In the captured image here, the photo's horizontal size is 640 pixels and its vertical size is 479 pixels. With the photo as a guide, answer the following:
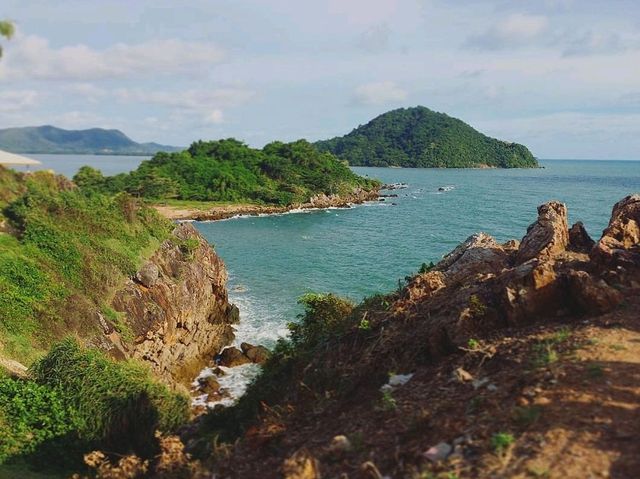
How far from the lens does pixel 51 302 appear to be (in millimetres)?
23281

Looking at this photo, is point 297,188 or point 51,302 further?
point 297,188

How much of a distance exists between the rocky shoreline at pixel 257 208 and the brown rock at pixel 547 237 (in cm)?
6115

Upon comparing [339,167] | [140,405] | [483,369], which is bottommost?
[140,405]

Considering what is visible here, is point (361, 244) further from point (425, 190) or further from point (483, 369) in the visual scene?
point (425, 190)

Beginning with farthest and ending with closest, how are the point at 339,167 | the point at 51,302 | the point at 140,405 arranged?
the point at 339,167, the point at 51,302, the point at 140,405

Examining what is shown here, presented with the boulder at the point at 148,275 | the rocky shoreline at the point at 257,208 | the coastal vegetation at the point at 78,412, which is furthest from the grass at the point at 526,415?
the rocky shoreline at the point at 257,208

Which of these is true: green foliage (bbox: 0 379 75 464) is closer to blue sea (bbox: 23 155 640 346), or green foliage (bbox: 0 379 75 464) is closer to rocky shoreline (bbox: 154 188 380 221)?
blue sea (bbox: 23 155 640 346)

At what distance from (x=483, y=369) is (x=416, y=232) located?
6032 centimetres

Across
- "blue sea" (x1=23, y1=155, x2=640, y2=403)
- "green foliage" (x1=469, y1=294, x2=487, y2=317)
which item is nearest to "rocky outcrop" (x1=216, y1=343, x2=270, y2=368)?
"blue sea" (x1=23, y1=155, x2=640, y2=403)

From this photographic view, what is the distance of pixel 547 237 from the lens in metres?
15.5

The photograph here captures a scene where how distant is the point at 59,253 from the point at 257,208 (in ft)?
218

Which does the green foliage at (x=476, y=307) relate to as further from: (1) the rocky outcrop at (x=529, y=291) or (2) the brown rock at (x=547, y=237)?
(2) the brown rock at (x=547, y=237)

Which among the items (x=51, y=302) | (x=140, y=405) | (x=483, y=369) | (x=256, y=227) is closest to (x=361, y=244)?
(x=256, y=227)

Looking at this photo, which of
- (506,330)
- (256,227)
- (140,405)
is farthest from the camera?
(256,227)
